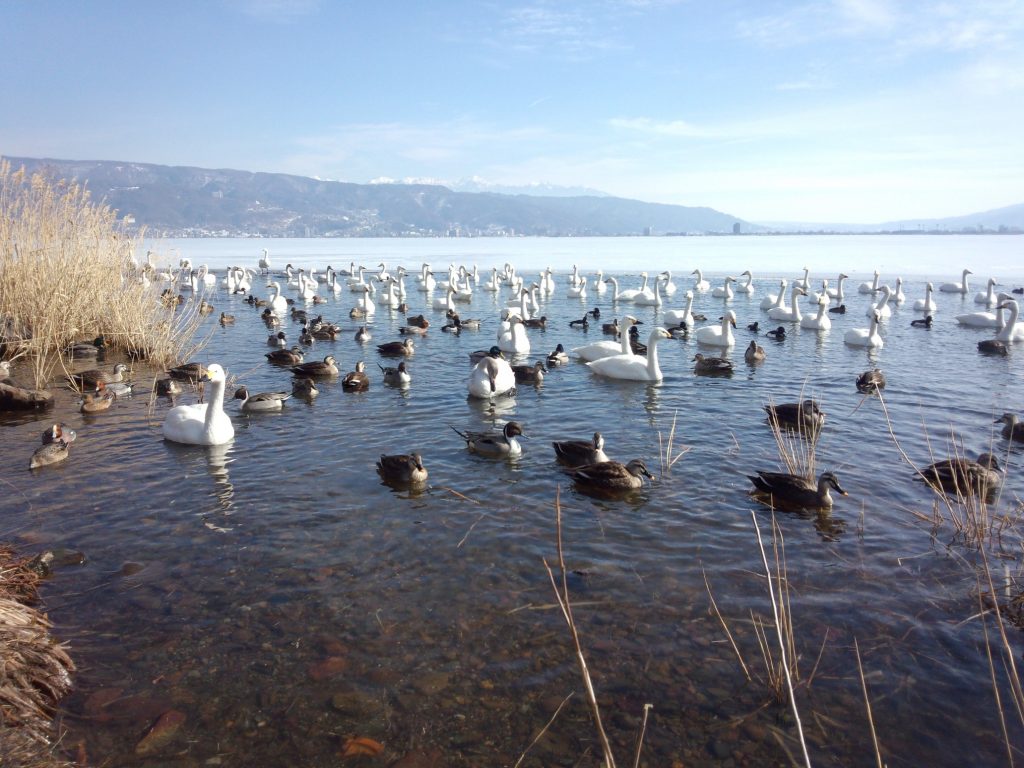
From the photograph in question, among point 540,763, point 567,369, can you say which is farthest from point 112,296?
point 540,763

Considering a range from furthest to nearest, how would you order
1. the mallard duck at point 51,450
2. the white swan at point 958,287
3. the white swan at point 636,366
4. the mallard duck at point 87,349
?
1. the white swan at point 958,287
2. the mallard duck at point 87,349
3. the white swan at point 636,366
4. the mallard duck at point 51,450

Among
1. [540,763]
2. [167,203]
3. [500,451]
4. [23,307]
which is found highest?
[167,203]

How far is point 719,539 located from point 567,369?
32.2ft

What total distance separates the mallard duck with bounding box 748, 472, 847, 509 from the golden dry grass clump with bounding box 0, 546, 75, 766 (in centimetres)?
726

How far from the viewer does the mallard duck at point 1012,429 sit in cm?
1080

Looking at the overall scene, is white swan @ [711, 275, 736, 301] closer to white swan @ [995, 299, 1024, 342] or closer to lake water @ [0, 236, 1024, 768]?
white swan @ [995, 299, 1024, 342]

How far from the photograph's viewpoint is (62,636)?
563 cm

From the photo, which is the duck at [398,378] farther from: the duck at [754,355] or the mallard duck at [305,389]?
the duck at [754,355]

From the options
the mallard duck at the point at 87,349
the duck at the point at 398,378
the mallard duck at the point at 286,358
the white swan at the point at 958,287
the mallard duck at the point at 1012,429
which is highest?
the white swan at the point at 958,287

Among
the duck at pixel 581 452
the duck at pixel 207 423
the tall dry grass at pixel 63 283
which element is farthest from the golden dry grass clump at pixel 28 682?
the tall dry grass at pixel 63 283

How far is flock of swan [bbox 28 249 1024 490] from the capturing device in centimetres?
1059

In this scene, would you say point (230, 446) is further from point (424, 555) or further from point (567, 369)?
point (567, 369)

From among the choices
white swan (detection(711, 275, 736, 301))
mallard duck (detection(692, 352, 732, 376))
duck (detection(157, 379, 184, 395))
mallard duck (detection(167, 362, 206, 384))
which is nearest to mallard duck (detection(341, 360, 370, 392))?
mallard duck (detection(167, 362, 206, 384))

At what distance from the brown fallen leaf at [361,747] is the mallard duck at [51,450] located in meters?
7.23
